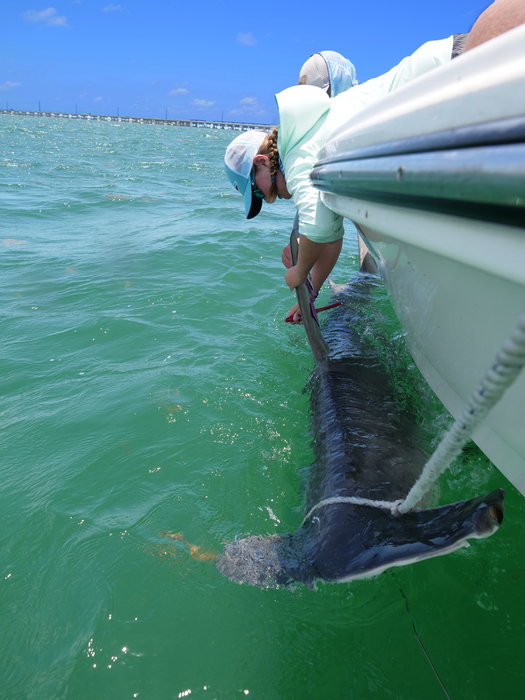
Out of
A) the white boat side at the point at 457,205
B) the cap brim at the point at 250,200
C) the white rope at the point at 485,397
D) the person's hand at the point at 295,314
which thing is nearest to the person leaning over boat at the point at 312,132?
the cap brim at the point at 250,200

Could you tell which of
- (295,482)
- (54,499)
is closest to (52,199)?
(54,499)

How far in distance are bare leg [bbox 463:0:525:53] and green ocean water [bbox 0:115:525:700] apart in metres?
1.95

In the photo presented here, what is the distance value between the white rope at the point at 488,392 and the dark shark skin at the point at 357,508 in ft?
1.12

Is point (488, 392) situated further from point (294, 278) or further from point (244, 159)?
point (244, 159)

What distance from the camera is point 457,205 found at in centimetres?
96

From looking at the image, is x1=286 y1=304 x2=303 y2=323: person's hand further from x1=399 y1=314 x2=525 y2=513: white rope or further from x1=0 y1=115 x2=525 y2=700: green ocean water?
x1=399 y1=314 x2=525 y2=513: white rope

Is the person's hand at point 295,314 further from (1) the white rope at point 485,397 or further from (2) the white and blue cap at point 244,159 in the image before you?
(1) the white rope at point 485,397

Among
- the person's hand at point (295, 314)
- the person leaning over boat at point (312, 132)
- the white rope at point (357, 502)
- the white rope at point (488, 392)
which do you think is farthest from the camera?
the person's hand at point (295, 314)

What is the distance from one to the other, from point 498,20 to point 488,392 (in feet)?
4.92

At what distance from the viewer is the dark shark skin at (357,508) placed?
4.03 feet

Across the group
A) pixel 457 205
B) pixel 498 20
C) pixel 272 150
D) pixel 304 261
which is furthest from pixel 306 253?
pixel 457 205

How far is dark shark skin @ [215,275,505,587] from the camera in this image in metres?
1.23

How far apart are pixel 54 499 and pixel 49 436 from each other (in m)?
0.61

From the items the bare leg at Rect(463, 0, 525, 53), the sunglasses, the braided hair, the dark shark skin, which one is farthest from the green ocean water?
the bare leg at Rect(463, 0, 525, 53)
